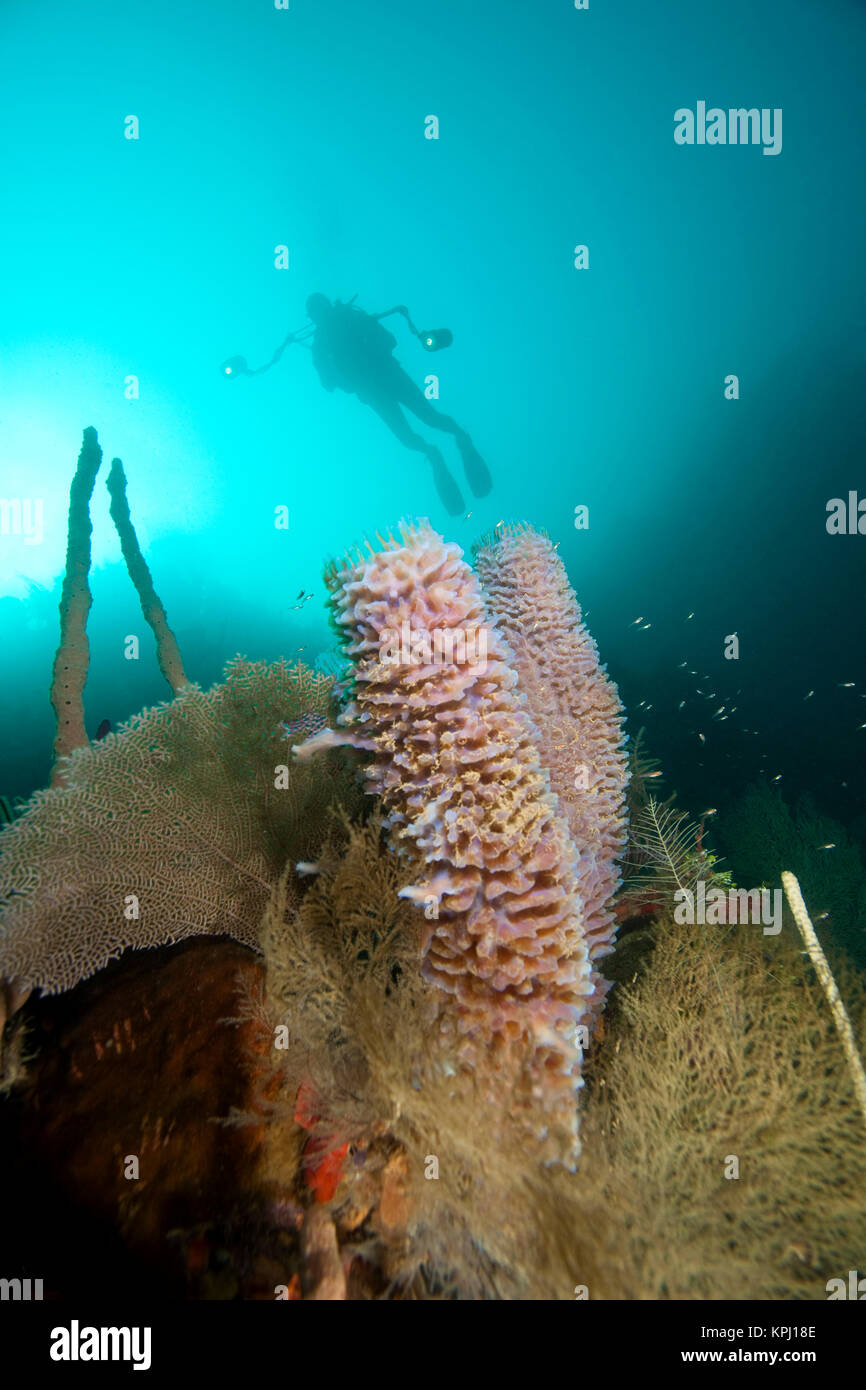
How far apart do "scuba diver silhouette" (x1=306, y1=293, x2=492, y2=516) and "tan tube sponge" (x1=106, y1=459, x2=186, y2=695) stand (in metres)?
14.1

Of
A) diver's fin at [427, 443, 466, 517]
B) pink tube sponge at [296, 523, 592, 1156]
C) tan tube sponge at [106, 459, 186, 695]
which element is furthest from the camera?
diver's fin at [427, 443, 466, 517]

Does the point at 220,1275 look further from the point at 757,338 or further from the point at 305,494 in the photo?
the point at 305,494

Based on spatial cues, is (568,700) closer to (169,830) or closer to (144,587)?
(169,830)

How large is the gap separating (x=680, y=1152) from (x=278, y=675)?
3.20 m

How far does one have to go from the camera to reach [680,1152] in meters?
2.23

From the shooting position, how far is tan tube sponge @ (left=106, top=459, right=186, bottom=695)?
7.52 metres

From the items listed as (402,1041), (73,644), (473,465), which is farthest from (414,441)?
(402,1041)

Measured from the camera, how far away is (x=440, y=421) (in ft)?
78.4

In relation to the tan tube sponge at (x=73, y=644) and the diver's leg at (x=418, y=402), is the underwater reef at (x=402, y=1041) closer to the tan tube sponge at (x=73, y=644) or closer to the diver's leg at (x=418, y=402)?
the tan tube sponge at (x=73, y=644)

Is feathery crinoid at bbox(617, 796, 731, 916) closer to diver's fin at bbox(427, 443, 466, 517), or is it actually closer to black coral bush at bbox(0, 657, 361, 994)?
black coral bush at bbox(0, 657, 361, 994)

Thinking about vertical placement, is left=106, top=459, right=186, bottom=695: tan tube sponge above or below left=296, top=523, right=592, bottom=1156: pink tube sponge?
above

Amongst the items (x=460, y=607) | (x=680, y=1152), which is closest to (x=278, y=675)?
(x=460, y=607)

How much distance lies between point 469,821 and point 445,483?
28596 mm

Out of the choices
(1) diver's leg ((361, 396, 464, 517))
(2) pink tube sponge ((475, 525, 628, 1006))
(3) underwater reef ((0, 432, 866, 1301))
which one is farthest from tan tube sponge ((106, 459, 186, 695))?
(1) diver's leg ((361, 396, 464, 517))
